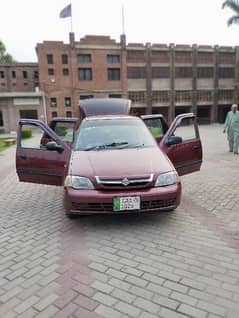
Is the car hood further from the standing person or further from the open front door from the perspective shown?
the standing person

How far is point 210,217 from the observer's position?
4230 millimetres

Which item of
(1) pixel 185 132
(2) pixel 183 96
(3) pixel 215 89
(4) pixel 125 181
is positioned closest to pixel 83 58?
(2) pixel 183 96

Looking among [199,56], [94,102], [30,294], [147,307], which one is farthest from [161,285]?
[199,56]

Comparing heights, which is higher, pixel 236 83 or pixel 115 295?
pixel 236 83

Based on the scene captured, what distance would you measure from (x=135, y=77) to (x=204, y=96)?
37.7ft

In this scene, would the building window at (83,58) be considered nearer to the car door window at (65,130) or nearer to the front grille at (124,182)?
the car door window at (65,130)

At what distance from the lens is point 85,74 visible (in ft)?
119

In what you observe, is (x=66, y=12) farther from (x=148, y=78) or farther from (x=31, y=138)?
(x=31, y=138)

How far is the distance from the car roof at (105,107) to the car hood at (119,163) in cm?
322

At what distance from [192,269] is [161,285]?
1.47ft

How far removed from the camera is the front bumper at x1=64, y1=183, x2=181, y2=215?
11.5 ft

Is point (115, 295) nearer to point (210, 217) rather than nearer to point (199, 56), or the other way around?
point (210, 217)

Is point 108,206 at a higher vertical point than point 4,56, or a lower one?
lower

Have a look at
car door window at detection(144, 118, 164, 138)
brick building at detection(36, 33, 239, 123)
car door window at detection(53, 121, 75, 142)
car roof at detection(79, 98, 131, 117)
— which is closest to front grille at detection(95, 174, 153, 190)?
car door window at detection(144, 118, 164, 138)
